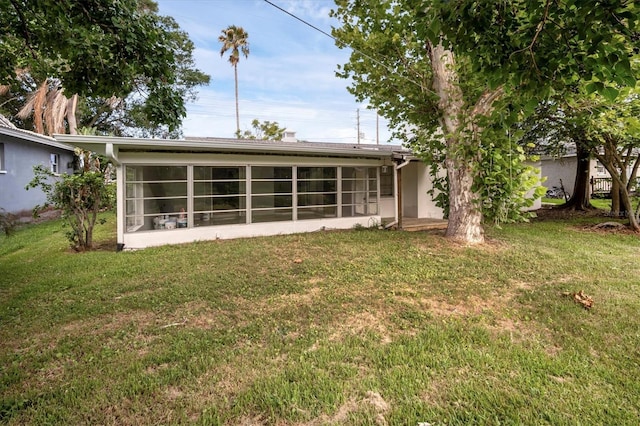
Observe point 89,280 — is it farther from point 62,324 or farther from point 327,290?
point 327,290

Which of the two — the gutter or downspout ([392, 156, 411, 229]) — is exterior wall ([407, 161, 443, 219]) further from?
the gutter

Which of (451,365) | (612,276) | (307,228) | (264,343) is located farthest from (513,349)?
(307,228)

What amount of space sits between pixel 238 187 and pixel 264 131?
63.3 ft

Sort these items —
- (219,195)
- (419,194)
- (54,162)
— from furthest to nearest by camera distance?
(54,162), (419,194), (219,195)

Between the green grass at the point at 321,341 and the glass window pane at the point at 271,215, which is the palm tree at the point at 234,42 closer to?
the glass window pane at the point at 271,215

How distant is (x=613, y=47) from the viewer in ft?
6.81

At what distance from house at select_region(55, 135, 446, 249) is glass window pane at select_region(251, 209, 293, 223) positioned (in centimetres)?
3

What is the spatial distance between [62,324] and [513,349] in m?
4.62

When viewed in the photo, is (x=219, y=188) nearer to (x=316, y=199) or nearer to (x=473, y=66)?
(x=316, y=199)

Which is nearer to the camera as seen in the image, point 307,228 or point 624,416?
point 624,416

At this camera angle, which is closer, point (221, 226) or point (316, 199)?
point (221, 226)

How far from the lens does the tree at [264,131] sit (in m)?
26.5

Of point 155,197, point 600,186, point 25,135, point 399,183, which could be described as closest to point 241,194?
point 155,197

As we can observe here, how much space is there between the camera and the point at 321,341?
10.5ft
